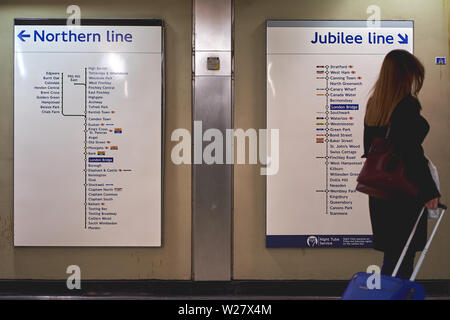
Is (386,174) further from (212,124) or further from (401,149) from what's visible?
(212,124)

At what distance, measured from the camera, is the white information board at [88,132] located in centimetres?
385

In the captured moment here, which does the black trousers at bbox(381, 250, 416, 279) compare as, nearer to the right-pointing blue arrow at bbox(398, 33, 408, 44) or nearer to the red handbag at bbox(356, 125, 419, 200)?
the red handbag at bbox(356, 125, 419, 200)

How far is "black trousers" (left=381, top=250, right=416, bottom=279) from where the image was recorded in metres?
2.58

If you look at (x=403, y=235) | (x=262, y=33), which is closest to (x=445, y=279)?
(x=403, y=235)

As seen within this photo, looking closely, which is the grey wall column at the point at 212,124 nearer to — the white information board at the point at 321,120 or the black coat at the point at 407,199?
the white information board at the point at 321,120

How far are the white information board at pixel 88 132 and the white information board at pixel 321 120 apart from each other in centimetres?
117

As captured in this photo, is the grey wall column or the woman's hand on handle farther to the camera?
the grey wall column

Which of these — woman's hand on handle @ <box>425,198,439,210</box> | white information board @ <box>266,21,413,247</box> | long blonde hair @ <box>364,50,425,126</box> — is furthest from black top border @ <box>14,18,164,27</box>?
woman's hand on handle @ <box>425,198,439,210</box>

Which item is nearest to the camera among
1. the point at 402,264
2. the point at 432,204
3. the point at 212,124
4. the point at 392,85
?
the point at 432,204

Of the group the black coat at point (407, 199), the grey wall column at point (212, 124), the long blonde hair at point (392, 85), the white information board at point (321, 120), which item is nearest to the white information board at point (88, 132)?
the grey wall column at point (212, 124)

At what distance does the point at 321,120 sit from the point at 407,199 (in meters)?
1.49

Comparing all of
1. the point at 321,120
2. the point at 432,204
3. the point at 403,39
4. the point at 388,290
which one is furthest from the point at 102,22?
the point at 388,290

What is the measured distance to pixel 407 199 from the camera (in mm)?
2527

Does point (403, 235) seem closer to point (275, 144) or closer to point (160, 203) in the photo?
point (275, 144)
